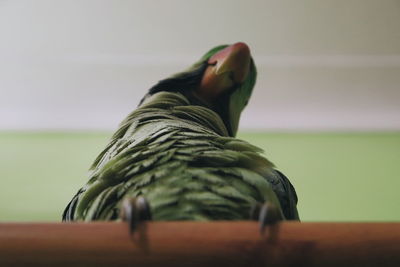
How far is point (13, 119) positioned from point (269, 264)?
3.76 feet

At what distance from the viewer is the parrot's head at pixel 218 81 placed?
582 millimetres

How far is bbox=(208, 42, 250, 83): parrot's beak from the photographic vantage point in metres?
0.58

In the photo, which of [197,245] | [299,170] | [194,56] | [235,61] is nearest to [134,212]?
[197,245]

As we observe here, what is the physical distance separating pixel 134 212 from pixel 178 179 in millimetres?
88

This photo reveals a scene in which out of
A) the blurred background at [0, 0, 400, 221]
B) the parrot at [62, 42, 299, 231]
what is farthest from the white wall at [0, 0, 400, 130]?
the parrot at [62, 42, 299, 231]

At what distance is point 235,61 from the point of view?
575 mm

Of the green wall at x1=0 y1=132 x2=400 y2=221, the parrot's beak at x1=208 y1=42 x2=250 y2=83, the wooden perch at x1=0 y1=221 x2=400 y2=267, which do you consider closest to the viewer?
the wooden perch at x1=0 y1=221 x2=400 y2=267

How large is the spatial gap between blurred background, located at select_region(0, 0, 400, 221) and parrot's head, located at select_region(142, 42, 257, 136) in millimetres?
462

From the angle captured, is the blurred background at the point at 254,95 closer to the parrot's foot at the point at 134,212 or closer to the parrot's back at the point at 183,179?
the parrot's back at the point at 183,179

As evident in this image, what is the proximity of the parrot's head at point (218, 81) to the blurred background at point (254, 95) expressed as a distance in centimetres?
46

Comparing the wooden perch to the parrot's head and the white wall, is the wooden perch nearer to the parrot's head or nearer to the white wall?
the parrot's head

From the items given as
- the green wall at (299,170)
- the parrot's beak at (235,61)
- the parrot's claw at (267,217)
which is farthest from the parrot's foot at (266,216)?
the green wall at (299,170)

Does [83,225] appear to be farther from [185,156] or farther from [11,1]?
[11,1]

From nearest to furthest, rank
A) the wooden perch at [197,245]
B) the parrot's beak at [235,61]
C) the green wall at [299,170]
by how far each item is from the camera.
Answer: the wooden perch at [197,245] < the parrot's beak at [235,61] < the green wall at [299,170]
